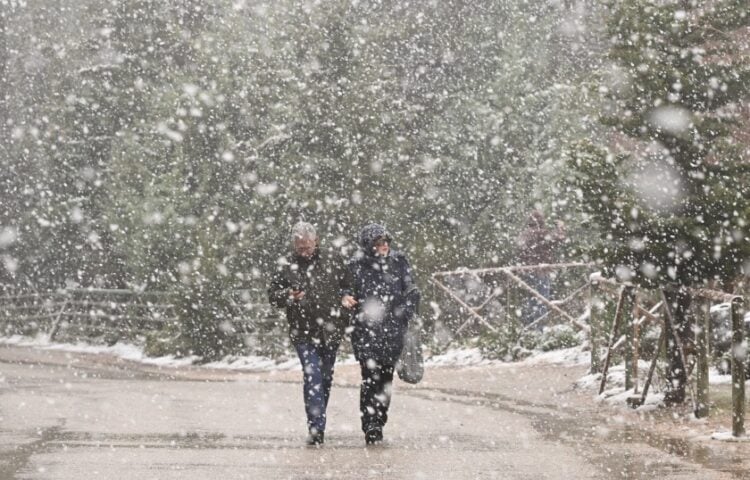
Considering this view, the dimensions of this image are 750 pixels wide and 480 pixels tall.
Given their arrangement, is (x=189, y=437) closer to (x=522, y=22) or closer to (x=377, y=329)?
(x=377, y=329)

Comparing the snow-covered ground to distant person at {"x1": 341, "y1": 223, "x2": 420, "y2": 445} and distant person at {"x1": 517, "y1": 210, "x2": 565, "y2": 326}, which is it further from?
distant person at {"x1": 341, "y1": 223, "x2": 420, "y2": 445}

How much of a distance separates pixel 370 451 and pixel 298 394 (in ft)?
19.9

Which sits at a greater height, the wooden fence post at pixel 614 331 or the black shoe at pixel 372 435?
the wooden fence post at pixel 614 331

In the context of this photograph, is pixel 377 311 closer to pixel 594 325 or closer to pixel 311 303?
pixel 311 303

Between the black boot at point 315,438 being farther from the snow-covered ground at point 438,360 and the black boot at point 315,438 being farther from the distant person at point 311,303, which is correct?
the snow-covered ground at point 438,360

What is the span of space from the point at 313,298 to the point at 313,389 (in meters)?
0.72

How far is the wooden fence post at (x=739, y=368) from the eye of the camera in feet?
32.3

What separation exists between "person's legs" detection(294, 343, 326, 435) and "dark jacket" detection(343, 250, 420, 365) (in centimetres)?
34

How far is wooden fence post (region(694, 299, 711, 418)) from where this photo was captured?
10688 mm

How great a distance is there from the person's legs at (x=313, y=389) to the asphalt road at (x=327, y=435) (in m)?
0.21

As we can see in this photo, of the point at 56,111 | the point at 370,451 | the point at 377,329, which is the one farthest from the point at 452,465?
the point at 56,111

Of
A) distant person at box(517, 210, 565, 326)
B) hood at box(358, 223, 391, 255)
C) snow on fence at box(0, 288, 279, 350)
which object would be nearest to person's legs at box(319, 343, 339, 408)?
hood at box(358, 223, 391, 255)

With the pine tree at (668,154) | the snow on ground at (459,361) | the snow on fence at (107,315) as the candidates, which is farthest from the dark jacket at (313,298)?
the snow on fence at (107,315)

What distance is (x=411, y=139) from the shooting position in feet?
95.6
